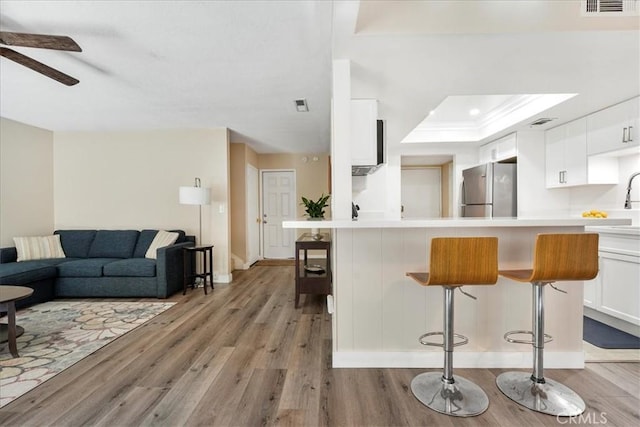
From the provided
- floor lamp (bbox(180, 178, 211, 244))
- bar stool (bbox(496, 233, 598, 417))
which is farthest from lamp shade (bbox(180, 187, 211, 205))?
bar stool (bbox(496, 233, 598, 417))

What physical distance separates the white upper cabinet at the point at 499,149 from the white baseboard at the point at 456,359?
273cm

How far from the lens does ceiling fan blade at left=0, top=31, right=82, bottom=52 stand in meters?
1.93

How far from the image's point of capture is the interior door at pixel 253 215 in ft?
18.8

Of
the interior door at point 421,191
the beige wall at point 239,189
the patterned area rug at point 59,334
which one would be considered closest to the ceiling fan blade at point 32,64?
the patterned area rug at point 59,334

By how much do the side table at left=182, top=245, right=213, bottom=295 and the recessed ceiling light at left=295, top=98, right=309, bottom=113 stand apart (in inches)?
88.9

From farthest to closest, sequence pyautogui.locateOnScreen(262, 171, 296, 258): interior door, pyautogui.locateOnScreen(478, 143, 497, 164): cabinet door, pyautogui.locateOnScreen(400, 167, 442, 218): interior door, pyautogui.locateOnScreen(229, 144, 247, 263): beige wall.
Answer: pyautogui.locateOnScreen(262, 171, 296, 258): interior door < pyautogui.locateOnScreen(400, 167, 442, 218): interior door < pyautogui.locateOnScreen(229, 144, 247, 263): beige wall < pyautogui.locateOnScreen(478, 143, 497, 164): cabinet door

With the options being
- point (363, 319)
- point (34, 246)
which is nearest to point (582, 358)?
point (363, 319)

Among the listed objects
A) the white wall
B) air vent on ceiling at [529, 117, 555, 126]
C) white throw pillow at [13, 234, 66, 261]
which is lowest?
white throw pillow at [13, 234, 66, 261]

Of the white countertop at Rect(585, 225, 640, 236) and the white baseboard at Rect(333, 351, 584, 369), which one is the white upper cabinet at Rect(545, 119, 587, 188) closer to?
the white countertop at Rect(585, 225, 640, 236)

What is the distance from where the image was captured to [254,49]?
2342mm

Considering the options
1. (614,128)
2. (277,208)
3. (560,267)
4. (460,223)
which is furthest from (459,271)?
(277,208)

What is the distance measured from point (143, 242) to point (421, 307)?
3.97 meters

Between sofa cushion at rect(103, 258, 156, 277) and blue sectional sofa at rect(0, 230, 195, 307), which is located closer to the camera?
blue sectional sofa at rect(0, 230, 195, 307)

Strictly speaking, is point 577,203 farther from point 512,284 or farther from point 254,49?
point 254,49
